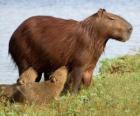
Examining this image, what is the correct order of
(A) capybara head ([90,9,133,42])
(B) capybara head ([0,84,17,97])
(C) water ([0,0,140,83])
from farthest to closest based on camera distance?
(C) water ([0,0,140,83]) → (A) capybara head ([90,9,133,42]) → (B) capybara head ([0,84,17,97])

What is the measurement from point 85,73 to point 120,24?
94 centimetres

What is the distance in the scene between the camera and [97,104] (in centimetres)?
761

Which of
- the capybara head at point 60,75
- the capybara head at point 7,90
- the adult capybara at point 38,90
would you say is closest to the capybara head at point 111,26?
the capybara head at point 60,75

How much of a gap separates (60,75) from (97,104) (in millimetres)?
1033

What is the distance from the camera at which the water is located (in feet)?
48.5

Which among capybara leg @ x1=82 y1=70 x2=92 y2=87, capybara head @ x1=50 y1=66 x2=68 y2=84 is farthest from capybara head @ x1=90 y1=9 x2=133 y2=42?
capybara head @ x1=50 y1=66 x2=68 y2=84

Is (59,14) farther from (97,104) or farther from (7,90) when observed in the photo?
(97,104)

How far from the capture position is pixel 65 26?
9.10 m

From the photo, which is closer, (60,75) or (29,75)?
(60,75)

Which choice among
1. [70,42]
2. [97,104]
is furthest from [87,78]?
[97,104]

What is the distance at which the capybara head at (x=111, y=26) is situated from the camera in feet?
29.4

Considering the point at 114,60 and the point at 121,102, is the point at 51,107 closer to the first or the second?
the point at 121,102

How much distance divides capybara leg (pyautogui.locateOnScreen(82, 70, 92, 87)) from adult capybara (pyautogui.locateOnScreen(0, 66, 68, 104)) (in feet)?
2.20

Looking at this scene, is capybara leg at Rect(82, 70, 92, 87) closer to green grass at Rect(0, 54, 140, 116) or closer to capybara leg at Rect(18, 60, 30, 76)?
green grass at Rect(0, 54, 140, 116)
